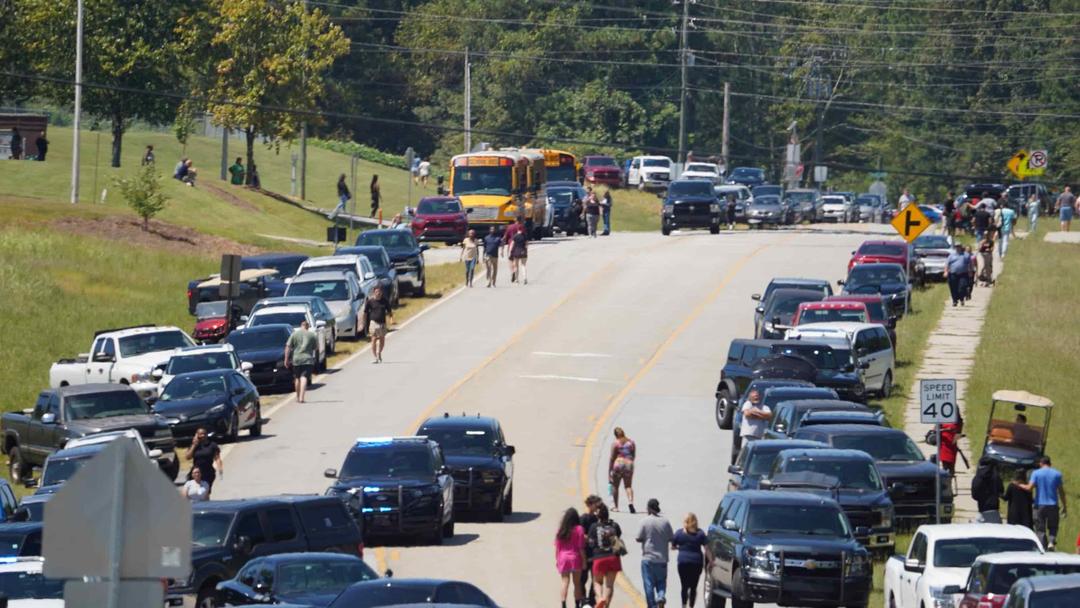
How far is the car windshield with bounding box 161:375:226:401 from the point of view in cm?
3550

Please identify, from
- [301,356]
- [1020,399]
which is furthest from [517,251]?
[1020,399]

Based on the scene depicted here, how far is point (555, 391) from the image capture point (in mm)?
40875

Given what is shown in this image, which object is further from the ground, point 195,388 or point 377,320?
point 377,320

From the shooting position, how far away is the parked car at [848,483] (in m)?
25.7

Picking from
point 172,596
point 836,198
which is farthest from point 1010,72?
point 172,596

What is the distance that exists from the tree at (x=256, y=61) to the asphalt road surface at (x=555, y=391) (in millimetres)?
21787

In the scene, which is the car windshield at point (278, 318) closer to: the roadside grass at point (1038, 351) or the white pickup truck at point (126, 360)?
the white pickup truck at point (126, 360)

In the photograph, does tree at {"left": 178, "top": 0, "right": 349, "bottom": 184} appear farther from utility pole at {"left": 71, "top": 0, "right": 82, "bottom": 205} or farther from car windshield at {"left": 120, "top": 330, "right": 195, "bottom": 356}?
car windshield at {"left": 120, "top": 330, "right": 195, "bottom": 356}

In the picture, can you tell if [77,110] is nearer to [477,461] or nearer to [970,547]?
[477,461]

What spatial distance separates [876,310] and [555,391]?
7.55 meters

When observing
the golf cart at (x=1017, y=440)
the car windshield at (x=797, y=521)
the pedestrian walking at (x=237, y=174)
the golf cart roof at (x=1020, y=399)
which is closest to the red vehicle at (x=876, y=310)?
the golf cart roof at (x=1020, y=399)

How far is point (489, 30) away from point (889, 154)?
27.1 metres

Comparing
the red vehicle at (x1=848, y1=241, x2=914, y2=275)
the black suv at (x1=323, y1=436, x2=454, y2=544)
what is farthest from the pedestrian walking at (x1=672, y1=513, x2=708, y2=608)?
the red vehicle at (x1=848, y1=241, x2=914, y2=275)

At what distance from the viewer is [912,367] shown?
43.1 metres
